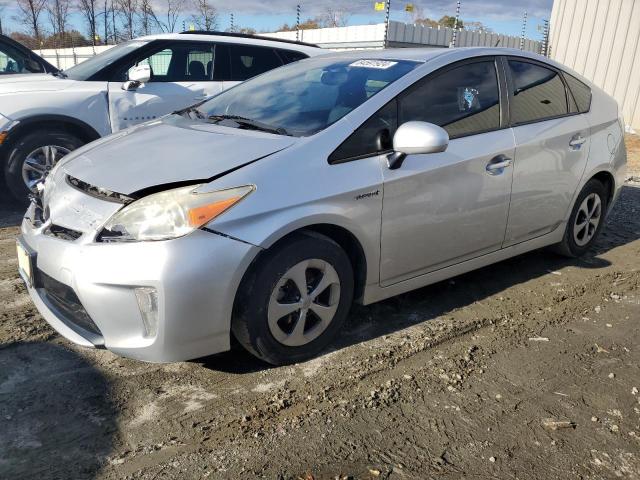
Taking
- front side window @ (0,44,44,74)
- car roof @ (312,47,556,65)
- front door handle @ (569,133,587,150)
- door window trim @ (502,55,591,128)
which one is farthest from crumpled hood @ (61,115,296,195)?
front side window @ (0,44,44,74)

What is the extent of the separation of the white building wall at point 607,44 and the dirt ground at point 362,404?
401 inches

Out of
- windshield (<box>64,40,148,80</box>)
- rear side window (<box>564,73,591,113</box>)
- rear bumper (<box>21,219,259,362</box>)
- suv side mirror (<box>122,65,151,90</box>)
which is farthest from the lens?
windshield (<box>64,40,148,80</box>)

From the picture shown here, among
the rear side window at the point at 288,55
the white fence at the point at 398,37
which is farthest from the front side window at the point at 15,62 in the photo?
the white fence at the point at 398,37

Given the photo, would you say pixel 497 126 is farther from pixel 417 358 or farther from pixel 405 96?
pixel 417 358

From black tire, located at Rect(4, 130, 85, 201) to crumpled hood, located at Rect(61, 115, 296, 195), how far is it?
101 inches

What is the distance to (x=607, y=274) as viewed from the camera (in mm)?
4848

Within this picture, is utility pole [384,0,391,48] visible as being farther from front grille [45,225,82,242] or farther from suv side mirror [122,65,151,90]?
front grille [45,225,82,242]

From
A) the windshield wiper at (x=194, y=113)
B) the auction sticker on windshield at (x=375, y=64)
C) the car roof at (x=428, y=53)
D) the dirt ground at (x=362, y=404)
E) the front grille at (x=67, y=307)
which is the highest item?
the car roof at (x=428, y=53)

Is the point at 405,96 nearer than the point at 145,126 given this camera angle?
Yes

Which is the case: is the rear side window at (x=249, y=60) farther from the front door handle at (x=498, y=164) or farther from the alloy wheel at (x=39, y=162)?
the front door handle at (x=498, y=164)

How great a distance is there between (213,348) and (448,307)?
1817mm

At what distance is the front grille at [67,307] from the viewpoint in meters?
2.86

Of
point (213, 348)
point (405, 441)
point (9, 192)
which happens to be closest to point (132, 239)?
point (213, 348)

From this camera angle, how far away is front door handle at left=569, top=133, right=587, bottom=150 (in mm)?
4496
